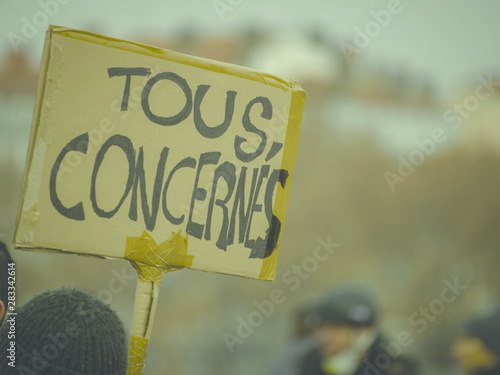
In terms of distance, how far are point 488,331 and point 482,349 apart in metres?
0.08

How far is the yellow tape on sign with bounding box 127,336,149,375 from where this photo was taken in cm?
93

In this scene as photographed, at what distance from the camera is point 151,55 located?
973 mm

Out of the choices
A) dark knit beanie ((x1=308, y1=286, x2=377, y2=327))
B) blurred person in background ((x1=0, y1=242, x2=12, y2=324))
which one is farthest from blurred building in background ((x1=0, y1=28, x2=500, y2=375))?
blurred person in background ((x1=0, y1=242, x2=12, y2=324))

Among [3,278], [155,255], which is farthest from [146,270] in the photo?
[3,278]

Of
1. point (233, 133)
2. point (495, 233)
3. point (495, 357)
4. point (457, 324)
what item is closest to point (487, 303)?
point (457, 324)

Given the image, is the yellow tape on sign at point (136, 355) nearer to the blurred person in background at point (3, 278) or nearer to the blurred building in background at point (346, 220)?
the blurred person in background at point (3, 278)

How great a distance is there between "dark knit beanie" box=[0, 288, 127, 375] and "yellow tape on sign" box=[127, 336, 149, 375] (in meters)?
0.07

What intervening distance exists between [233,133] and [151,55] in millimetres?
191

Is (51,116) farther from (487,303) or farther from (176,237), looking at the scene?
(487,303)

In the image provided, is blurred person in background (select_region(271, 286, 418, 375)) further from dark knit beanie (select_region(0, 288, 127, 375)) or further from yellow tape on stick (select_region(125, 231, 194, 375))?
dark knit beanie (select_region(0, 288, 127, 375))

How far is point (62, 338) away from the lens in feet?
2.69

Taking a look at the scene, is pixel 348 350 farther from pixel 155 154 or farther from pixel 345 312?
pixel 155 154

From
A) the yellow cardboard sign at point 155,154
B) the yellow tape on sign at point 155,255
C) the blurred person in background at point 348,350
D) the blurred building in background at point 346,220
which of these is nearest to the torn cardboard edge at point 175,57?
the yellow cardboard sign at point 155,154

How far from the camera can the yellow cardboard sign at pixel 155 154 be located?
36.1 inches
